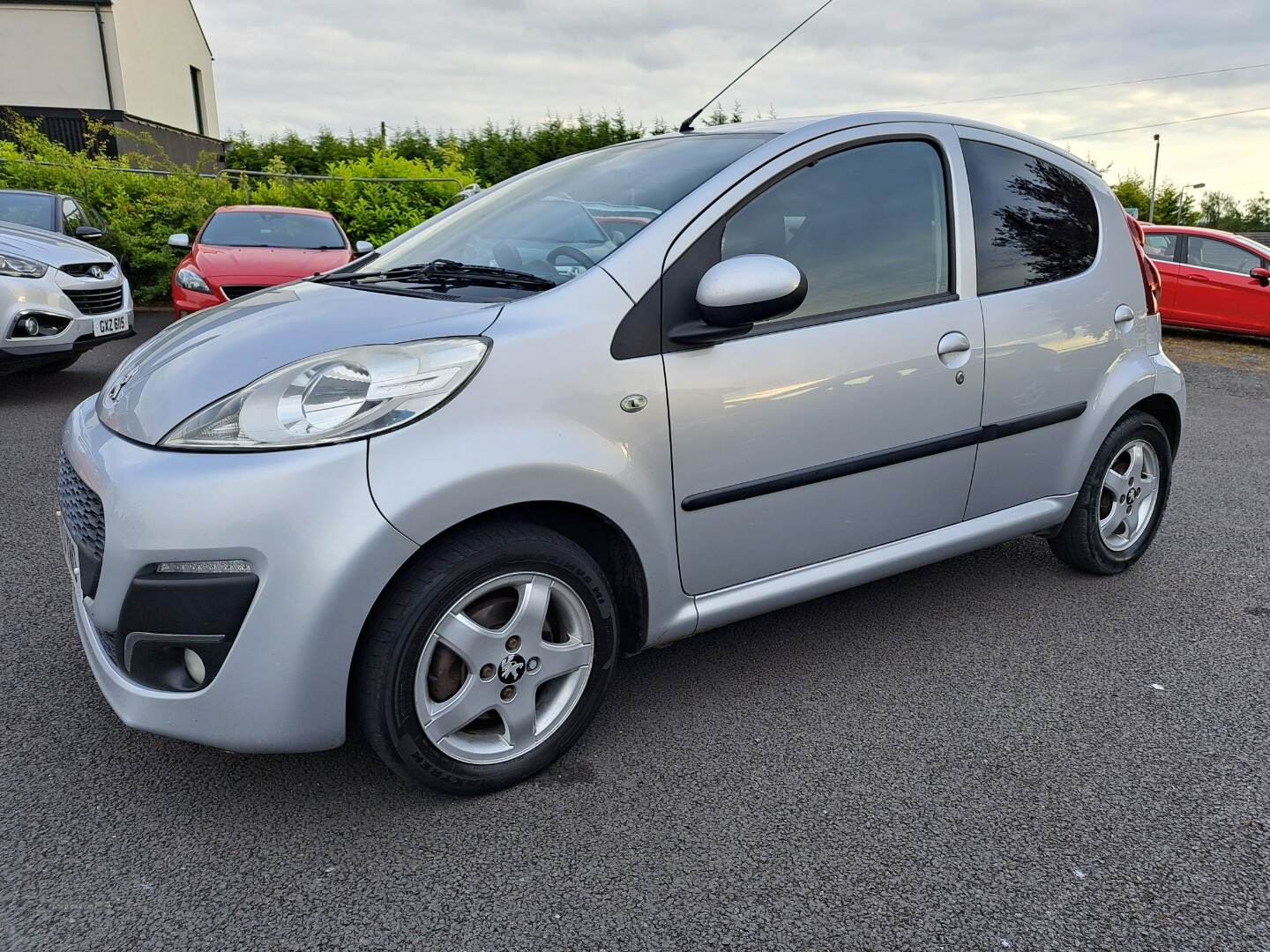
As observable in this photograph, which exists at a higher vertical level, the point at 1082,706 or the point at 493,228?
the point at 493,228

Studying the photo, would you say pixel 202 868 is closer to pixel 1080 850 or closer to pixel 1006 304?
pixel 1080 850

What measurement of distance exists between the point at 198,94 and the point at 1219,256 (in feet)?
95.2

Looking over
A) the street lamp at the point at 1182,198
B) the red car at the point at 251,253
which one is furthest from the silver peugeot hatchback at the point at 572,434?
the street lamp at the point at 1182,198

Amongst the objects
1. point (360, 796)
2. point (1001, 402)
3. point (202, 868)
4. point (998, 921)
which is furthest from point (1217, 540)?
A: point (202, 868)

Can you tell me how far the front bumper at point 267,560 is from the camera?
Result: 1.93m

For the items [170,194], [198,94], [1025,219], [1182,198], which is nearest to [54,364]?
[170,194]

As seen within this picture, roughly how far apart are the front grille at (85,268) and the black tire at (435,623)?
19.5 ft

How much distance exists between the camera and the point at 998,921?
6.25ft

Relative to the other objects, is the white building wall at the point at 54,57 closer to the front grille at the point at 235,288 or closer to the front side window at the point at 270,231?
the front side window at the point at 270,231

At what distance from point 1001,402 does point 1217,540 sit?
1.91 metres

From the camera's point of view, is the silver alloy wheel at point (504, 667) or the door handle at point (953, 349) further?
the door handle at point (953, 349)

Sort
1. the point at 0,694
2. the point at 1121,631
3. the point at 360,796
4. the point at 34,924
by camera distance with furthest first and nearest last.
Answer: the point at 1121,631, the point at 0,694, the point at 360,796, the point at 34,924

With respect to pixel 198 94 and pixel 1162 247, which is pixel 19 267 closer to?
pixel 1162 247

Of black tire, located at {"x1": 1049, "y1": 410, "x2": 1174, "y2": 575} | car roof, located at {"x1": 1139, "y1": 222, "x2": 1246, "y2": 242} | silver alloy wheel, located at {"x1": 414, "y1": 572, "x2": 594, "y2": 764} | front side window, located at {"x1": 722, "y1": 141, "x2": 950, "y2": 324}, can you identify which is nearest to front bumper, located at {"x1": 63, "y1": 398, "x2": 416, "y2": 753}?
silver alloy wheel, located at {"x1": 414, "y1": 572, "x2": 594, "y2": 764}
